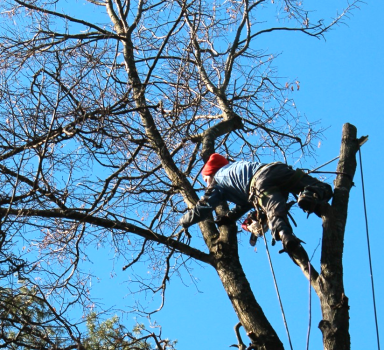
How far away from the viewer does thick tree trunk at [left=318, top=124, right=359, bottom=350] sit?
15.4 ft

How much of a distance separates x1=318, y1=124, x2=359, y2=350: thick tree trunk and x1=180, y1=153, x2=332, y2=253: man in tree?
0.12m

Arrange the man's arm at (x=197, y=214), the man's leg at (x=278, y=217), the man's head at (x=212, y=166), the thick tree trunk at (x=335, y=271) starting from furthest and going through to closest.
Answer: the man's head at (x=212, y=166), the man's arm at (x=197, y=214), the man's leg at (x=278, y=217), the thick tree trunk at (x=335, y=271)

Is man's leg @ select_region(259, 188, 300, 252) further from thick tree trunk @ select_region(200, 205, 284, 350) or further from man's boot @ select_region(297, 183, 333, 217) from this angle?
thick tree trunk @ select_region(200, 205, 284, 350)

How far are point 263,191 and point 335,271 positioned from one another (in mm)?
914

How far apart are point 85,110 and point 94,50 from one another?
156 cm

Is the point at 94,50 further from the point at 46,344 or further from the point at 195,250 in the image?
the point at 46,344

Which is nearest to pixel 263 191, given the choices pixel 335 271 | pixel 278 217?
pixel 278 217

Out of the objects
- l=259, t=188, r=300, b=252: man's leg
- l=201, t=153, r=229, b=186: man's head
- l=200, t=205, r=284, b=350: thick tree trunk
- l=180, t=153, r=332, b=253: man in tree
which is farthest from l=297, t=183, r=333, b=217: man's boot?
l=201, t=153, r=229, b=186: man's head

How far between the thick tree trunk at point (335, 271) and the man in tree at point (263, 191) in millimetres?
120

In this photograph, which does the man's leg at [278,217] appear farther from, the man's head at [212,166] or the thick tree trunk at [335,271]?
the man's head at [212,166]

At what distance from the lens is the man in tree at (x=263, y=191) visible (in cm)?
528

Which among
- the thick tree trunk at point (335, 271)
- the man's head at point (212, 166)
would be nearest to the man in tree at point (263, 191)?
the man's head at point (212, 166)

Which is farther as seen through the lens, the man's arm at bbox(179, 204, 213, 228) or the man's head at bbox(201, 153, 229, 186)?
the man's head at bbox(201, 153, 229, 186)

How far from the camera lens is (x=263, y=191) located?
554 centimetres
